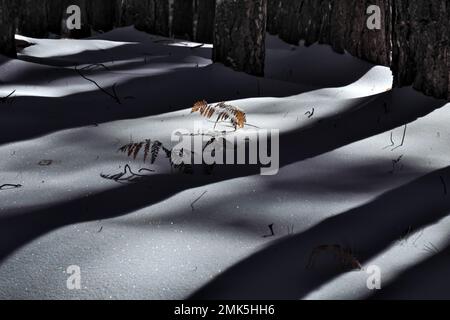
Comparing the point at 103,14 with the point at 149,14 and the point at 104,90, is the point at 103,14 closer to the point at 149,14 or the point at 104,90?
the point at 149,14

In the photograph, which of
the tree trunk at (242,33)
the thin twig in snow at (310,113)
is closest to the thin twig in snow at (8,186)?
the thin twig in snow at (310,113)

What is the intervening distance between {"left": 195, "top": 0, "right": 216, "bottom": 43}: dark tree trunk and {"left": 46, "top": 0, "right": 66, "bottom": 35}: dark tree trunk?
1906 millimetres

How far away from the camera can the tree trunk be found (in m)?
6.62

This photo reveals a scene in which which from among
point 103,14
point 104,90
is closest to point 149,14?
point 103,14

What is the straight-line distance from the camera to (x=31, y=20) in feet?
30.8

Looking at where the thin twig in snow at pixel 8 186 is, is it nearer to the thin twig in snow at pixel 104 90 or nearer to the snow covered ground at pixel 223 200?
the snow covered ground at pixel 223 200

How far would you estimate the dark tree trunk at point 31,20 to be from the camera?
9.39 metres

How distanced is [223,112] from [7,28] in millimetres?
2739

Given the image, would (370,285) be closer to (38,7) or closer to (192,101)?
(192,101)

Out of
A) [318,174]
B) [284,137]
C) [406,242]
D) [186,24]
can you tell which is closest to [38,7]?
[186,24]

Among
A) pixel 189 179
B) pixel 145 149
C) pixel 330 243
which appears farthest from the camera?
pixel 145 149

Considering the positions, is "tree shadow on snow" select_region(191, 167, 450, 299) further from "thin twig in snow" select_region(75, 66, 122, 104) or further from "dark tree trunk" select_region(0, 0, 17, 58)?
"dark tree trunk" select_region(0, 0, 17, 58)

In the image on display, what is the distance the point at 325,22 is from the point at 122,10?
11.5 feet

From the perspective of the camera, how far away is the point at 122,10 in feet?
33.3
